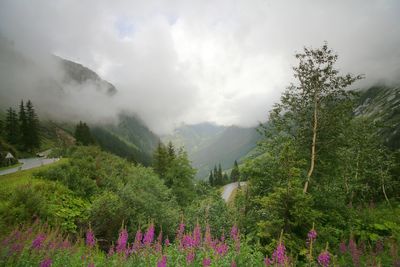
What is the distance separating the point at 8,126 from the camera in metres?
65.1

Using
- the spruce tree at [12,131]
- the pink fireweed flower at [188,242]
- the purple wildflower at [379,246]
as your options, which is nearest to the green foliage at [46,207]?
the pink fireweed flower at [188,242]

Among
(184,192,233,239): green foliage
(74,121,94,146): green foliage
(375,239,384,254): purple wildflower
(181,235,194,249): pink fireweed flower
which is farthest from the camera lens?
(74,121,94,146): green foliage

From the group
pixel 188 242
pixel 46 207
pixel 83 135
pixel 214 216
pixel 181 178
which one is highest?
pixel 83 135

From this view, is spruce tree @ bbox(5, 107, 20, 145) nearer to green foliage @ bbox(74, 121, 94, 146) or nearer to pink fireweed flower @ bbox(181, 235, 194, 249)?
green foliage @ bbox(74, 121, 94, 146)

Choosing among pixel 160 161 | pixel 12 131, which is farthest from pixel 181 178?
pixel 12 131

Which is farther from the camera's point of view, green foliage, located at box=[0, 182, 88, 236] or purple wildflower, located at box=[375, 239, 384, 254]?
purple wildflower, located at box=[375, 239, 384, 254]

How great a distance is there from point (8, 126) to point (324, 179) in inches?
2845

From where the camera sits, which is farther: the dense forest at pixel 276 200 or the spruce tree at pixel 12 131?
the spruce tree at pixel 12 131

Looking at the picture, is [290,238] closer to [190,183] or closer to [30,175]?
[30,175]

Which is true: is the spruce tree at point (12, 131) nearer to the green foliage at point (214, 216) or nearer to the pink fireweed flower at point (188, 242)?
the green foliage at point (214, 216)

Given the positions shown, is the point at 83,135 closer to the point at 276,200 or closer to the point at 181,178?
the point at 181,178

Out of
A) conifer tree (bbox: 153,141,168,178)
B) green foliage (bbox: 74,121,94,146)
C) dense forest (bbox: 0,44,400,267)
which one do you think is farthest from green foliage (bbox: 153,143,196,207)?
green foliage (bbox: 74,121,94,146)

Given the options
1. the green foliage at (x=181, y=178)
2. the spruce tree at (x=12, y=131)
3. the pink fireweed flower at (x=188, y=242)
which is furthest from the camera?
the spruce tree at (x=12, y=131)

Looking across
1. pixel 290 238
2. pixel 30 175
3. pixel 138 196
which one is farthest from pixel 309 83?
pixel 30 175
